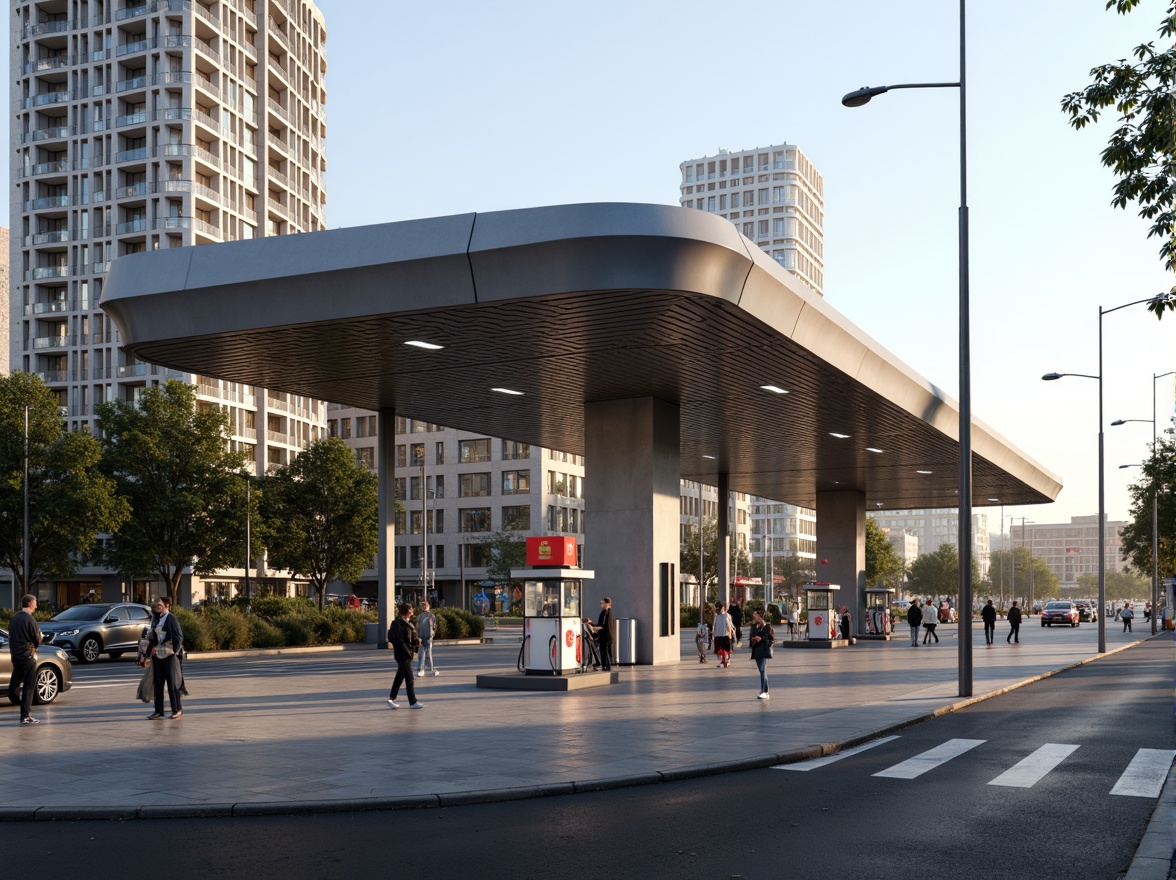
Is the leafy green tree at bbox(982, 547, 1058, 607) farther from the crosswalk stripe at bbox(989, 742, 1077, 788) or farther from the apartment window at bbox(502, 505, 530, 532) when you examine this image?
the crosswalk stripe at bbox(989, 742, 1077, 788)

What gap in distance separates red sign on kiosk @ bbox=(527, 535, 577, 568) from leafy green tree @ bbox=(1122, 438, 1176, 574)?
1469 inches

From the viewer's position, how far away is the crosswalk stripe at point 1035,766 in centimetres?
1268

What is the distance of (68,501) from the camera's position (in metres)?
49.8

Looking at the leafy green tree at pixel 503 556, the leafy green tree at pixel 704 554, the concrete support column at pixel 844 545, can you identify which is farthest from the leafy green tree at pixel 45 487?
the leafy green tree at pixel 704 554

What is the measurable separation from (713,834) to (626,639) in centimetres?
2041

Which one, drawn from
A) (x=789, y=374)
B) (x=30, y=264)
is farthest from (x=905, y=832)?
(x=30, y=264)

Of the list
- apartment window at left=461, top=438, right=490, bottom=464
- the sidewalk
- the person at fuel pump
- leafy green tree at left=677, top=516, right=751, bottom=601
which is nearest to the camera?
the sidewalk

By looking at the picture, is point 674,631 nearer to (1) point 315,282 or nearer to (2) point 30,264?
(1) point 315,282

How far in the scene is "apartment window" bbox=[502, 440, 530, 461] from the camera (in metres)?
105

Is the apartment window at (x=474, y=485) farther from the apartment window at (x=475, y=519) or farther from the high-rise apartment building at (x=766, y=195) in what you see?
the high-rise apartment building at (x=766, y=195)

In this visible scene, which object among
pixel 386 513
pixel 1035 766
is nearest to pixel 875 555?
pixel 386 513

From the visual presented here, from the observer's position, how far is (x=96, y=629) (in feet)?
112

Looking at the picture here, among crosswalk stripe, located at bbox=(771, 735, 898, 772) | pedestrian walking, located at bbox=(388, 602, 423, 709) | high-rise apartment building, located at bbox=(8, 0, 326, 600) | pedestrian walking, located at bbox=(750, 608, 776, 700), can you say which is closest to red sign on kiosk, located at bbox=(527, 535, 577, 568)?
pedestrian walking, located at bbox=(750, 608, 776, 700)

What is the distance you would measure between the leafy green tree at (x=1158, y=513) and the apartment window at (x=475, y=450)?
174 feet
